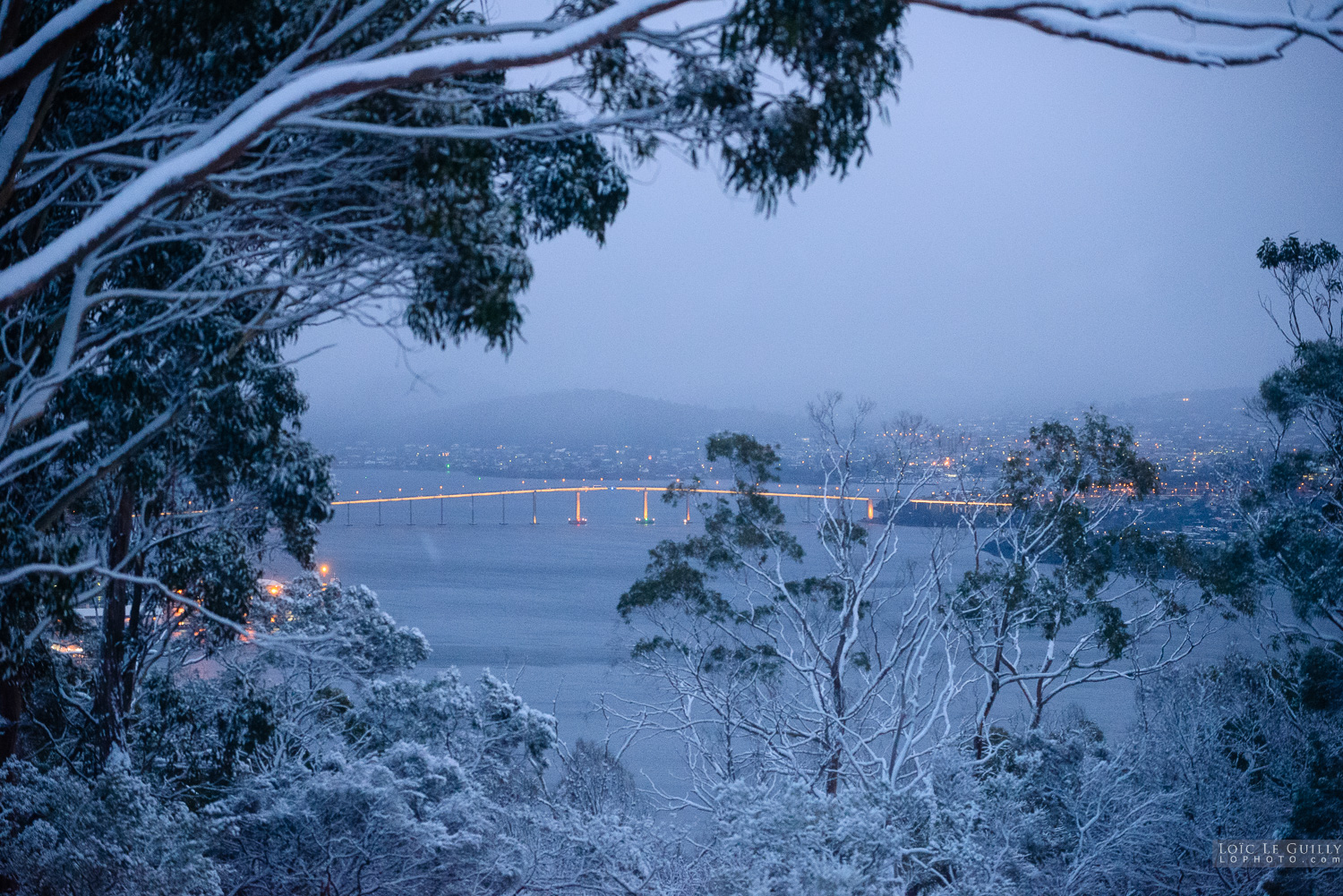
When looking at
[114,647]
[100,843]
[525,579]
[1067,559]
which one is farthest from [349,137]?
[525,579]

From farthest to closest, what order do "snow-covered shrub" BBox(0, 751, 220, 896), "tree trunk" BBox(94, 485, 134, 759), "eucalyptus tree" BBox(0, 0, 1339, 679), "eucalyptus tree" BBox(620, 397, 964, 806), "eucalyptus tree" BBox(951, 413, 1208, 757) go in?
"eucalyptus tree" BBox(951, 413, 1208, 757) < "eucalyptus tree" BBox(620, 397, 964, 806) < "tree trunk" BBox(94, 485, 134, 759) < "snow-covered shrub" BBox(0, 751, 220, 896) < "eucalyptus tree" BBox(0, 0, 1339, 679)

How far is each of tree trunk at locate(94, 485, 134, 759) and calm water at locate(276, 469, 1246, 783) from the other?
1407mm

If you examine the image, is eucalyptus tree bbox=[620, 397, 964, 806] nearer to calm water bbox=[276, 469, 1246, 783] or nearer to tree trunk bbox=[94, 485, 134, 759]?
calm water bbox=[276, 469, 1246, 783]

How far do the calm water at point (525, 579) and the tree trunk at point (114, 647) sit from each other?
1407 millimetres

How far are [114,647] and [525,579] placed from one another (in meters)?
32.1

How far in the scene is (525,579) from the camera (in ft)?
124

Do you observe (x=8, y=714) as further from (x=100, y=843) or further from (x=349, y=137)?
(x=349, y=137)

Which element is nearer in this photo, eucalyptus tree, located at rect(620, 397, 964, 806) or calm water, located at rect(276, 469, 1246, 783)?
eucalyptus tree, located at rect(620, 397, 964, 806)

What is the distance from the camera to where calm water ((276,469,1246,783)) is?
73.4 feet

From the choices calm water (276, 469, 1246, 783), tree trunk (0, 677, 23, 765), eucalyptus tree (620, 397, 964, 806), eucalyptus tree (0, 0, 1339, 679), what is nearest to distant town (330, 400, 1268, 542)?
eucalyptus tree (620, 397, 964, 806)

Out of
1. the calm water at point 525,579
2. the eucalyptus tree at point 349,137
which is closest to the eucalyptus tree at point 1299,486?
the calm water at point 525,579

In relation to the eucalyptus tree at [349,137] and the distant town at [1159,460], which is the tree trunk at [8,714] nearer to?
the eucalyptus tree at [349,137]

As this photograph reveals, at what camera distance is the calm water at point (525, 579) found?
22.4 meters

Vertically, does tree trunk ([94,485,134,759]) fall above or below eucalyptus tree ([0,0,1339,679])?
below
